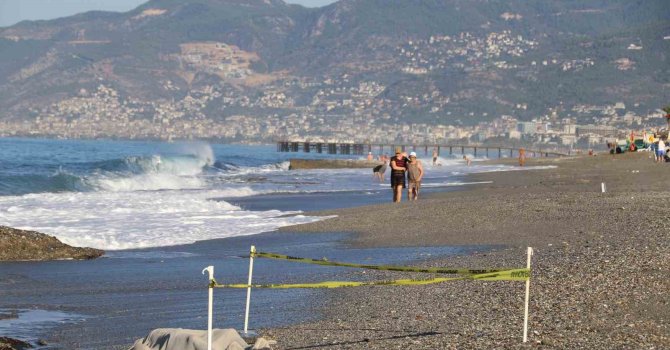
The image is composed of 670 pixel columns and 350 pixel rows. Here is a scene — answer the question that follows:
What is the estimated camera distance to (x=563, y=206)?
2166 centimetres

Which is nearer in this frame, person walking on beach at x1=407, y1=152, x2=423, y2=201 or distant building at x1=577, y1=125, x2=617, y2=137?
person walking on beach at x1=407, y1=152, x2=423, y2=201

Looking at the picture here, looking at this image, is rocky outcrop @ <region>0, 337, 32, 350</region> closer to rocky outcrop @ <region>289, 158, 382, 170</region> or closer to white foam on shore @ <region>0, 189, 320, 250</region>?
white foam on shore @ <region>0, 189, 320, 250</region>

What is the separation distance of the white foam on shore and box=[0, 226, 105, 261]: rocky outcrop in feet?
6.15

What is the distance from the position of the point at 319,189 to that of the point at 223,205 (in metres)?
12.3

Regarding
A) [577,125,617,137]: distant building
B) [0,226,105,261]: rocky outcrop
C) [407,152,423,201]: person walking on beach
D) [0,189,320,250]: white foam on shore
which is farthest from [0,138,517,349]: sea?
[577,125,617,137]: distant building

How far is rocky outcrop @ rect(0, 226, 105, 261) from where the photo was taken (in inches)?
655

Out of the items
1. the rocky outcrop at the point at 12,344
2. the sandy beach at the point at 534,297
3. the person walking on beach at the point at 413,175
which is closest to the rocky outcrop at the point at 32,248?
the sandy beach at the point at 534,297

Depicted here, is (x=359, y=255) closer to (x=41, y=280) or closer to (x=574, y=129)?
(x=41, y=280)

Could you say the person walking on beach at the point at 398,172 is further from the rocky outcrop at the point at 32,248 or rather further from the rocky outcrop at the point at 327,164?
the rocky outcrop at the point at 327,164

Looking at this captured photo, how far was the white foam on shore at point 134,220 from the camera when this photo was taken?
67.4ft

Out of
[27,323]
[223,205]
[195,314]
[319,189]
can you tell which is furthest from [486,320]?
[319,189]

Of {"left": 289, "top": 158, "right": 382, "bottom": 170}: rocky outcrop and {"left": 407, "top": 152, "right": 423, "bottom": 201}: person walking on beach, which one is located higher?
{"left": 407, "top": 152, "right": 423, "bottom": 201}: person walking on beach

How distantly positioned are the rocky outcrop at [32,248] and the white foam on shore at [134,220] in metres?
1.88

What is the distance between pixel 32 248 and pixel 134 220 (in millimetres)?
7596
